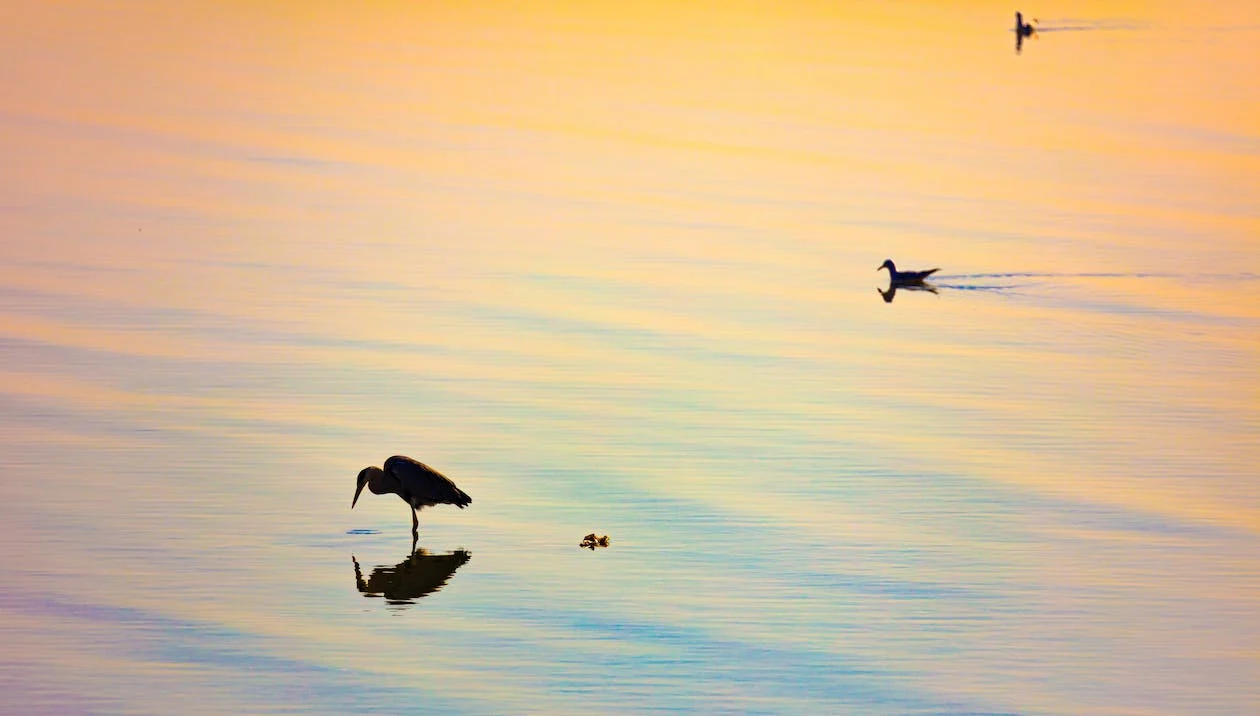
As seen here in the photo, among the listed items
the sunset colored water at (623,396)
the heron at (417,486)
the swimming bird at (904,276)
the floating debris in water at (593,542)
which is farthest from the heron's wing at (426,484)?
the swimming bird at (904,276)

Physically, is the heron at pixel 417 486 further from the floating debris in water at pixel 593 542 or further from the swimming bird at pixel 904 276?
the swimming bird at pixel 904 276

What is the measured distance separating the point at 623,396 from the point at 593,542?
5.00 metres

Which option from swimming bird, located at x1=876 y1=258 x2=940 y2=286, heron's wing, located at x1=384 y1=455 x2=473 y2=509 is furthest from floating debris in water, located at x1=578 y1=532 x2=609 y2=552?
swimming bird, located at x1=876 y1=258 x2=940 y2=286

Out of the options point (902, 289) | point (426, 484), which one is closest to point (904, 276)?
point (902, 289)

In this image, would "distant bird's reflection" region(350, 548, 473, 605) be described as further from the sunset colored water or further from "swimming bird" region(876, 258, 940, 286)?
"swimming bird" region(876, 258, 940, 286)

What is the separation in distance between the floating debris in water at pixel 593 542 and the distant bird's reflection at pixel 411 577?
78 centimetres

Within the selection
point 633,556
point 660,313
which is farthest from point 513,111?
point 633,556

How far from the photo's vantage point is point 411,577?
1539 cm

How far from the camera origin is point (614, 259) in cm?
2788

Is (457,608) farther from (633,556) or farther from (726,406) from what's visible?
(726,406)

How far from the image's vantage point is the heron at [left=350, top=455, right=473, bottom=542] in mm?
16500

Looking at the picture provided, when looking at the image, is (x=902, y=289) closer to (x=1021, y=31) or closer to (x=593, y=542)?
(x=593, y=542)

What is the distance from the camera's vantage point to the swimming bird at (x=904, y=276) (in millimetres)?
26812

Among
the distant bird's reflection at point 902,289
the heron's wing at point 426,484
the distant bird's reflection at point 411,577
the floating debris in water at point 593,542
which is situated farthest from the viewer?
the distant bird's reflection at point 902,289
